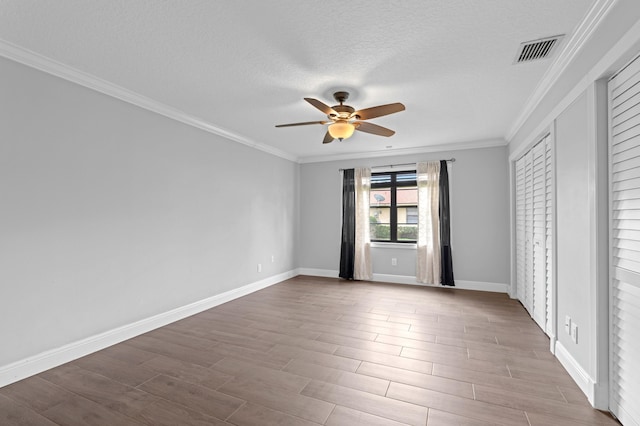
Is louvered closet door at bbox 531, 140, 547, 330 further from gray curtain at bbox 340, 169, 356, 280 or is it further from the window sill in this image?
gray curtain at bbox 340, 169, 356, 280

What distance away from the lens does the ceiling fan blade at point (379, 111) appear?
2640 millimetres

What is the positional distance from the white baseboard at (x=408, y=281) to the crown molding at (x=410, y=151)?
2239 mm

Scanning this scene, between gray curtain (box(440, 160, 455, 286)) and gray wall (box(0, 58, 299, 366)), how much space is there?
3.47 meters

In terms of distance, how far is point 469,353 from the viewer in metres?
2.71

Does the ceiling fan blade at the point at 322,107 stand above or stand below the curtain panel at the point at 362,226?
above

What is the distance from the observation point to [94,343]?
8.94ft

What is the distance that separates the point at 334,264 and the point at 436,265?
75.7 inches

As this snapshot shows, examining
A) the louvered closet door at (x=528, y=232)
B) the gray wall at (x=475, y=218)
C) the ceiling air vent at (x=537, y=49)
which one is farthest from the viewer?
the gray wall at (x=475, y=218)

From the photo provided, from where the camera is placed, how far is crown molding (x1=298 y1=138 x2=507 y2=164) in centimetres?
489

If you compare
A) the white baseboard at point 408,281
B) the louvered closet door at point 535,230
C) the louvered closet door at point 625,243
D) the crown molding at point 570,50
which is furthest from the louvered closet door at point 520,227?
the louvered closet door at point 625,243

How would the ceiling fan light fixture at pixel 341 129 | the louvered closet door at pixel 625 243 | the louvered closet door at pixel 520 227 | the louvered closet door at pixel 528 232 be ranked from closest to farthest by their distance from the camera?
the louvered closet door at pixel 625 243 → the ceiling fan light fixture at pixel 341 129 → the louvered closet door at pixel 528 232 → the louvered closet door at pixel 520 227

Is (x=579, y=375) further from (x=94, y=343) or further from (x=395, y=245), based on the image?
(x=94, y=343)

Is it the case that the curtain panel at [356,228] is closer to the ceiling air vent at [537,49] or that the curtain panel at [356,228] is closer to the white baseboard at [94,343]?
the white baseboard at [94,343]

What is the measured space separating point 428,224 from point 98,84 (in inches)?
191
